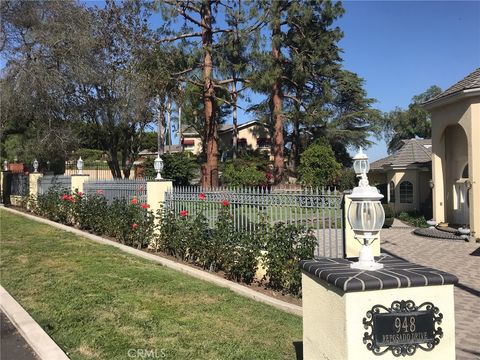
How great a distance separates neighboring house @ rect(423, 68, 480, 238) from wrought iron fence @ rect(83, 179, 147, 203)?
11.1 meters

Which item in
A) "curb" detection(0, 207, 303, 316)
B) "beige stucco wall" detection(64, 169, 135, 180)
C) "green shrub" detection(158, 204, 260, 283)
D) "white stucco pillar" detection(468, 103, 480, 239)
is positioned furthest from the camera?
"beige stucco wall" detection(64, 169, 135, 180)

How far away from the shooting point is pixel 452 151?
18609 millimetres

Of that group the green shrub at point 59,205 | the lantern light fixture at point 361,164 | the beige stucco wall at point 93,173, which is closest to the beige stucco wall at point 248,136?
the beige stucco wall at point 93,173

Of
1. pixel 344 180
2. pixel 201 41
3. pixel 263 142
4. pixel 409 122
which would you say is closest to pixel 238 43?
A: pixel 201 41

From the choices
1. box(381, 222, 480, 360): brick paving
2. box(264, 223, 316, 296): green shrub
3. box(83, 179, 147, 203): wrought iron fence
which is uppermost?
box(83, 179, 147, 203): wrought iron fence

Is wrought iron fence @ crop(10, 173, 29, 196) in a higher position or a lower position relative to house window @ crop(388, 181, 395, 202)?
higher

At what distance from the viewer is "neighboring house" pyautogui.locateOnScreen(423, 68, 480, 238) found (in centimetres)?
1566

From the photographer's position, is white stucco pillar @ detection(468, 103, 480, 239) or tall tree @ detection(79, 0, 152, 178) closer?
white stucco pillar @ detection(468, 103, 480, 239)

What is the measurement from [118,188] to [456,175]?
13170 millimetres

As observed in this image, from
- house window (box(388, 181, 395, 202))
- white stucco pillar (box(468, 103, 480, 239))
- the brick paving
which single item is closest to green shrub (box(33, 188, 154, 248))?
the brick paving

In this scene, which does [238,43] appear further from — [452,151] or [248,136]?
[248,136]

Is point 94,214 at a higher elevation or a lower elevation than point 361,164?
lower

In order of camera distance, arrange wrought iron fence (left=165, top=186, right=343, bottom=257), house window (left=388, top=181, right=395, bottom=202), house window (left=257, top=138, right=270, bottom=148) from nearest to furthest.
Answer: wrought iron fence (left=165, top=186, right=343, bottom=257) < house window (left=388, top=181, right=395, bottom=202) < house window (left=257, top=138, right=270, bottom=148)

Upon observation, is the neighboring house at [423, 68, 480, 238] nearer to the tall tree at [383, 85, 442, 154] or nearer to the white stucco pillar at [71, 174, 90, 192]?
the white stucco pillar at [71, 174, 90, 192]
